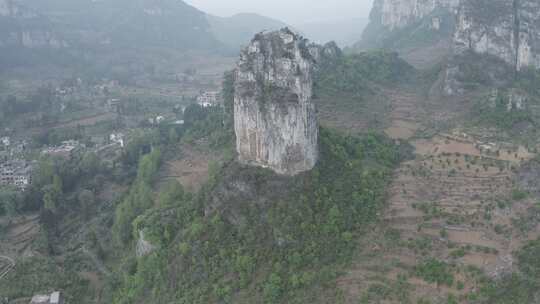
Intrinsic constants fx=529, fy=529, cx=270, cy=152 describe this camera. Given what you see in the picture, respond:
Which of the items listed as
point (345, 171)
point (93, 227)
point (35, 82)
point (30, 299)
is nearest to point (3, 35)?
point (35, 82)

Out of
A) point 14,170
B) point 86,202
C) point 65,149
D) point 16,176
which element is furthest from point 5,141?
point 86,202

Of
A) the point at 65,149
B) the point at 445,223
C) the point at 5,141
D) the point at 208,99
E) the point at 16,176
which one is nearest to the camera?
the point at 445,223

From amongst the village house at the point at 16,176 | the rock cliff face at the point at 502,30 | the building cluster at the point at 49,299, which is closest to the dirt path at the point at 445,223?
the building cluster at the point at 49,299

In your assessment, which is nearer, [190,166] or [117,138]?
[190,166]

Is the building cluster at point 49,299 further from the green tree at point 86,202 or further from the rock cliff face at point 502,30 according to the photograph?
the rock cliff face at point 502,30

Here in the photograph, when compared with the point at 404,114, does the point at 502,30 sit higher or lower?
higher

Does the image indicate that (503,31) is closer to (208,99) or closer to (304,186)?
(304,186)

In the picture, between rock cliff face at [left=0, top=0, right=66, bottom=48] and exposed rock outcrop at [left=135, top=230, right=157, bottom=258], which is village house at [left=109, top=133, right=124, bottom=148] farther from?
rock cliff face at [left=0, top=0, right=66, bottom=48]
